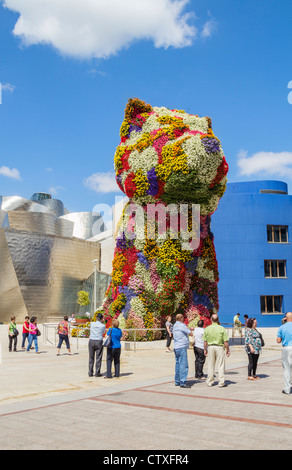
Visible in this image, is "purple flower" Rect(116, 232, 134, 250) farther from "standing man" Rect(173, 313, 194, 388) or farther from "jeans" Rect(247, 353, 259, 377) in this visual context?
"jeans" Rect(247, 353, 259, 377)

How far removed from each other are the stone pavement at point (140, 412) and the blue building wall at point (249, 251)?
78.6 feet

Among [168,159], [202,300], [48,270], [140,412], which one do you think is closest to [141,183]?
[168,159]

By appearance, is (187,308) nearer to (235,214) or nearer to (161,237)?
(161,237)

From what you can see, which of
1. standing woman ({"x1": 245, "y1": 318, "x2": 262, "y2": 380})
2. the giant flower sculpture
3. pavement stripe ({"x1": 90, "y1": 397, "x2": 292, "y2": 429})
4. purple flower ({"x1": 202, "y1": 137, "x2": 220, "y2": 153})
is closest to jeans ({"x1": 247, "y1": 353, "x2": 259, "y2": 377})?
standing woman ({"x1": 245, "y1": 318, "x2": 262, "y2": 380})

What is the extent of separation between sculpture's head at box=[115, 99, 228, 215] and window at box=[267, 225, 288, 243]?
20.4 meters

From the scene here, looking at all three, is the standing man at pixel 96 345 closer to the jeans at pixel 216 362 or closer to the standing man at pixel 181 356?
the standing man at pixel 181 356

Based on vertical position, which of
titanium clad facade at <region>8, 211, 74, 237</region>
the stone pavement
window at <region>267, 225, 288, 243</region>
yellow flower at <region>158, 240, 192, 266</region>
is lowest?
the stone pavement

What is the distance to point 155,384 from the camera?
29.4 feet

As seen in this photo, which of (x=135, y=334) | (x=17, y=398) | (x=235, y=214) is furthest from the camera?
(x=235, y=214)

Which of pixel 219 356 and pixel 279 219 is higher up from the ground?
pixel 279 219

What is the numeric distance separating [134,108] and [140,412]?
13.7 meters

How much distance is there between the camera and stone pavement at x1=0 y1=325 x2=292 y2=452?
4.82 meters
